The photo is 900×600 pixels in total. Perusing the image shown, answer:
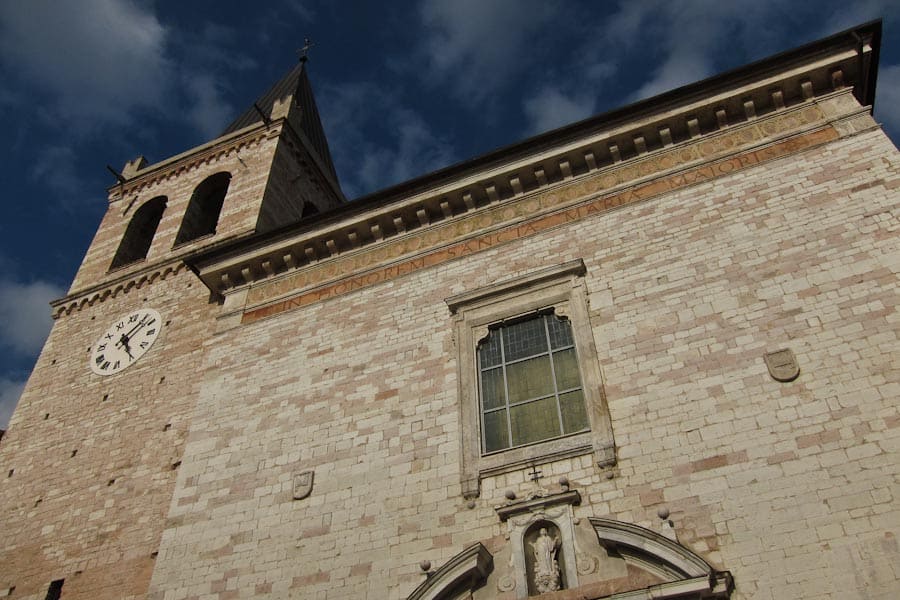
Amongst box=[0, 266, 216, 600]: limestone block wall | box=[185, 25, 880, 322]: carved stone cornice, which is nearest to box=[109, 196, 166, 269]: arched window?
box=[0, 266, 216, 600]: limestone block wall

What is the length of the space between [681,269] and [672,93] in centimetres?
287

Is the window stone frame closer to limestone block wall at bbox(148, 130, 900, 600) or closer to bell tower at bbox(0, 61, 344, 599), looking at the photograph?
limestone block wall at bbox(148, 130, 900, 600)

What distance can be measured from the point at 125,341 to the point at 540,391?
8.41 meters

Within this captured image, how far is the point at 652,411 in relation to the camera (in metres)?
7.95

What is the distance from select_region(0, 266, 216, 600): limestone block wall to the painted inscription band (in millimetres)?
1939

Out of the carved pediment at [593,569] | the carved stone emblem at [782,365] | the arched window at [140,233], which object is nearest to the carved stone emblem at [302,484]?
the carved pediment at [593,569]

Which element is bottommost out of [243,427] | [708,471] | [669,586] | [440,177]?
[669,586]

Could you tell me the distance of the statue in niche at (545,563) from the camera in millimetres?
7121

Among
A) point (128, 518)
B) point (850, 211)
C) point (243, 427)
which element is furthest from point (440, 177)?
point (128, 518)

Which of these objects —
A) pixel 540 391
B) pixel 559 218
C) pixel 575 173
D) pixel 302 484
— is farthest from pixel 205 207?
pixel 540 391

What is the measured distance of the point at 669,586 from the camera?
6.59m

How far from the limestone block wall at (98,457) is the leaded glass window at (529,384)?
481 cm

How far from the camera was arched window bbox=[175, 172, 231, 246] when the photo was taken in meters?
16.9

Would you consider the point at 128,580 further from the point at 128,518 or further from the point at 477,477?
the point at 477,477
